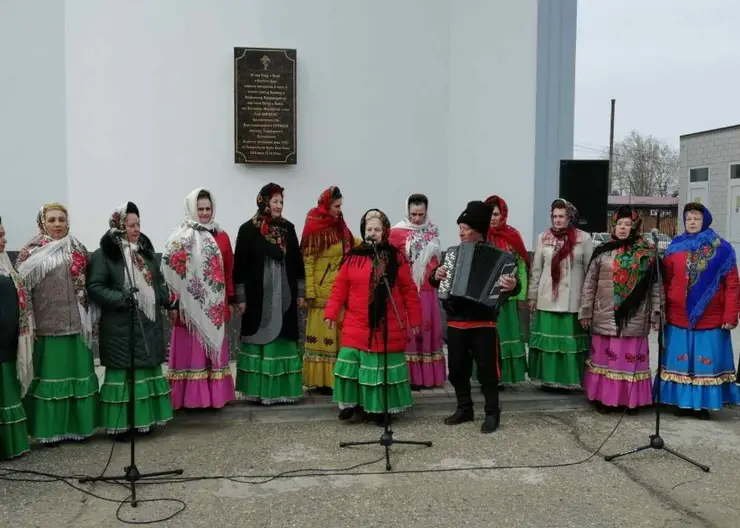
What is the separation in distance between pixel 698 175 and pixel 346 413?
2021 centimetres

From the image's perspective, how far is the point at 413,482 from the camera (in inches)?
184

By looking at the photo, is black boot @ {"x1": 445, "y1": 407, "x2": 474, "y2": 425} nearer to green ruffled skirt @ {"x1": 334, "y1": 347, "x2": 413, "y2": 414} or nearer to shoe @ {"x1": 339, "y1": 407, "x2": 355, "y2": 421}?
green ruffled skirt @ {"x1": 334, "y1": 347, "x2": 413, "y2": 414}

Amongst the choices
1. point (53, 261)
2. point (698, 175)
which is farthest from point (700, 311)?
point (698, 175)

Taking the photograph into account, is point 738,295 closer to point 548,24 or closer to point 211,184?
point 548,24

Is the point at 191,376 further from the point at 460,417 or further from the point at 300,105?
the point at 300,105

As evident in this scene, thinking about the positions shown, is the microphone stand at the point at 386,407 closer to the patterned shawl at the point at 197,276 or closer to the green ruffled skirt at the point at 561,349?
the patterned shawl at the point at 197,276

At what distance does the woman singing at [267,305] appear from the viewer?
6109 millimetres

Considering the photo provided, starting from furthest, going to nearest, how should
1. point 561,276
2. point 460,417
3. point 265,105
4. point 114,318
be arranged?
point 265,105, point 561,276, point 460,417, point 114,318

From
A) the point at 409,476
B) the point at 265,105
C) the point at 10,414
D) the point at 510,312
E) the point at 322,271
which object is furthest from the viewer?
the point at 265,105

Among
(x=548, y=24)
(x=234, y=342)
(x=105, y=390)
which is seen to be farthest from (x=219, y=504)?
(x=548, y=24)

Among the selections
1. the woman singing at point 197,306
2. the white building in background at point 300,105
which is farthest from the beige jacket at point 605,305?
the woman singing at point 197,306

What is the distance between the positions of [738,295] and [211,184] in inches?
212

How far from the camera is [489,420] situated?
580cm

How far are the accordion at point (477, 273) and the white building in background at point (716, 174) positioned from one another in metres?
17.0
